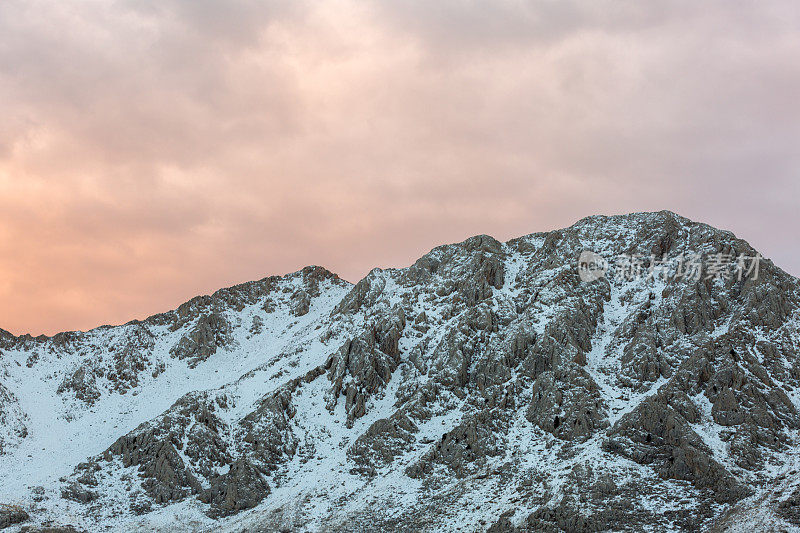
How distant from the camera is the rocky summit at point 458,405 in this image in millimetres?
63531

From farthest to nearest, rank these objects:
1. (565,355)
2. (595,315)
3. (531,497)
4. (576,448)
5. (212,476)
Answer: (595,315) → (565,355) → (212,476) → (576,448) → (531,497)

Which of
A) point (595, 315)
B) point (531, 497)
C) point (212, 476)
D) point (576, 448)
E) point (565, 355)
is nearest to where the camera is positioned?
point (531, 497)

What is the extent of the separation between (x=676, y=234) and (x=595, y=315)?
2013 centimetres

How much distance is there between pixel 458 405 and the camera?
82.2 m

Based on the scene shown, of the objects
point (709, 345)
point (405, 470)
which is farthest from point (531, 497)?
point (709, 345)

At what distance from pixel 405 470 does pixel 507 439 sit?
12060mm

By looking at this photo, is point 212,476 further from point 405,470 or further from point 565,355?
point 565,355

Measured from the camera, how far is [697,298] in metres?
84.4

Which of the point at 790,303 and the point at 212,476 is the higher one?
the point at 790,303

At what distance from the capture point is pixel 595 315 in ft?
294

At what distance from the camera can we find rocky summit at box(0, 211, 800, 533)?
208 ft

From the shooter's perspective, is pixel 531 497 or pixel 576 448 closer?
pixel 531 497

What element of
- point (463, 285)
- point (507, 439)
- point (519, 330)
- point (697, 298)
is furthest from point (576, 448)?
point (463, 285)

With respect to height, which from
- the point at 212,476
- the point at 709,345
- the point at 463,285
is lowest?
the point at 212,476
